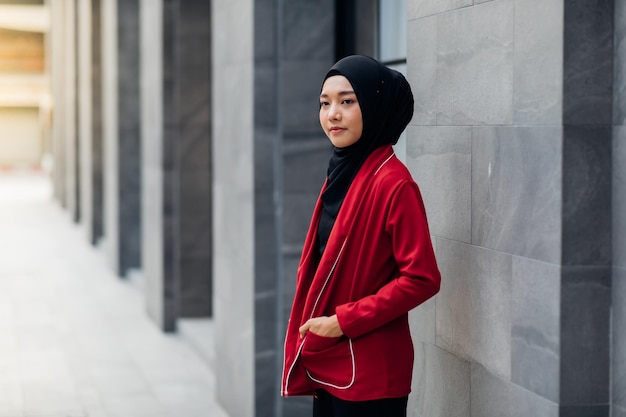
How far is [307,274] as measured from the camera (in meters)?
4.05

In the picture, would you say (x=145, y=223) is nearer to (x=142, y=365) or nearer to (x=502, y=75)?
(x=142, y=365)

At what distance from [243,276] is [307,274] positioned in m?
3.28

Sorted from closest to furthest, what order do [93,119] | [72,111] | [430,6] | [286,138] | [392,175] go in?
[392,175] < [430,6] < [286,138] < [93,119] < [72,111]

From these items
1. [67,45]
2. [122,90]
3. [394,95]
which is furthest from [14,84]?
[394,95]

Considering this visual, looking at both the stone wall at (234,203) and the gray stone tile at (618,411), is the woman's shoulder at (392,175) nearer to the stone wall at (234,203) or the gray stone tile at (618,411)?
the gray stone tile at (618,411)

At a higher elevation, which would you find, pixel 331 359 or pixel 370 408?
pixel 331 359

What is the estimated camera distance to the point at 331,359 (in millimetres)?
3854

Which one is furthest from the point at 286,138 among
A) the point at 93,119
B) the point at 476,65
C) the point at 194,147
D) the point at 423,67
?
the point at 93,119

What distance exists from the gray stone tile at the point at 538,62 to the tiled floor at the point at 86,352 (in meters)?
4.64

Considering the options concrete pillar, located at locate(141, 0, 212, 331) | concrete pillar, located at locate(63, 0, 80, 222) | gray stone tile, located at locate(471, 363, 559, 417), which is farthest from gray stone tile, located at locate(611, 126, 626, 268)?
concrete pillar, located at locate(63, 0, 80, 222)

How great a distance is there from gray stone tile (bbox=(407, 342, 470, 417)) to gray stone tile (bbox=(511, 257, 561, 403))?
0.46 m

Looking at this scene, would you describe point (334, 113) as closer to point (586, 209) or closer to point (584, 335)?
point (586, 209)

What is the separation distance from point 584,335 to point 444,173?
3.61ft

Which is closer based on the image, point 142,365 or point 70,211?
point 142,365
